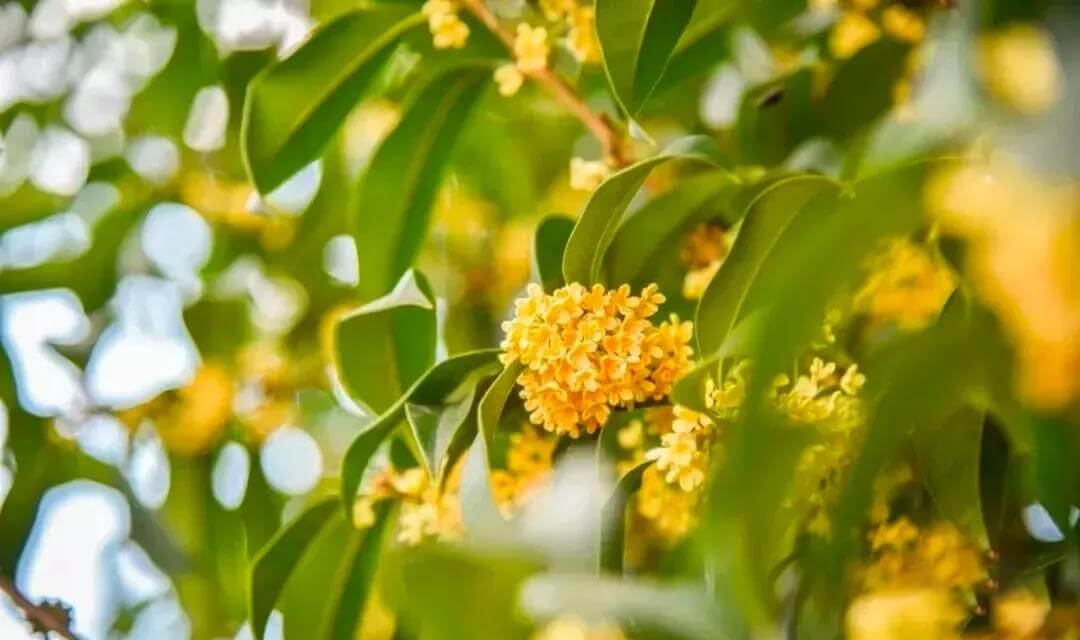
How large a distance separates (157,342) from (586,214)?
60 cm

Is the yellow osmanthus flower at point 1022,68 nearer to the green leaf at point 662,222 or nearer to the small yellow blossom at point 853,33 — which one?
the green leaf at point 662,222

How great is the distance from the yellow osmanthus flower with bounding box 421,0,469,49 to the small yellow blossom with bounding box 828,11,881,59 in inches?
10.1

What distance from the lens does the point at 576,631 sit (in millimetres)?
544

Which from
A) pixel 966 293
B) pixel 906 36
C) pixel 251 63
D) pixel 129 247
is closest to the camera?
pixel 966 293

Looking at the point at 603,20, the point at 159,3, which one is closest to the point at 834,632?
the point at 603,20

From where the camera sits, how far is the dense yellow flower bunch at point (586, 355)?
56 centimetres

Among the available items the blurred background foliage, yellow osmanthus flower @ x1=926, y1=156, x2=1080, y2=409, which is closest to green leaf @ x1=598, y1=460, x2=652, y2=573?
the blurred background foliage

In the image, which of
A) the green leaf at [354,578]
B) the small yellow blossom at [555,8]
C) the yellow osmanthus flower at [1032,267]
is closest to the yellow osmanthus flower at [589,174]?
the small yellow blossom at [555,8]

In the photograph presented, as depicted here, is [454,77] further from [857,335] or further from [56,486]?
[56,486]

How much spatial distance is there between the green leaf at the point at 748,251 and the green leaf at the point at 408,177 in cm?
27

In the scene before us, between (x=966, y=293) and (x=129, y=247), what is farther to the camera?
(x=129, y=247)

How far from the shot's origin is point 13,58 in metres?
1.15

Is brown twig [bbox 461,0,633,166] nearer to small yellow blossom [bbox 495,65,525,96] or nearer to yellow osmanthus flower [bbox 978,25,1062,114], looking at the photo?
small yellow blossom [bbox 495,65,525,96]

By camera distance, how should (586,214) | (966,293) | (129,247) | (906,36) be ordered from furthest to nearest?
(129,247), (906,36), (586,214), (966,293)
